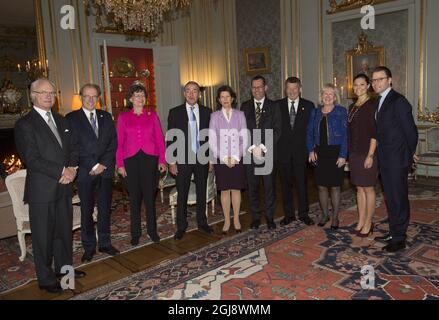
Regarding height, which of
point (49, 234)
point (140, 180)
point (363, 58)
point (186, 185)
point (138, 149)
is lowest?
point (49, 234)

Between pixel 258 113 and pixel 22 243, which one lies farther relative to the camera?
pixel 258 113

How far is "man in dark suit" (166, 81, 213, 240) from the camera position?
4074 mm

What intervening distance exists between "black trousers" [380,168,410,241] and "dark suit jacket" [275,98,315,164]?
0.98 metres

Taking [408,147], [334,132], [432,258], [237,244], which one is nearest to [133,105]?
[237,244]

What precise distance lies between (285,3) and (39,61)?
503 centimetres

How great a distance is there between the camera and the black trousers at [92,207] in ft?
11.6

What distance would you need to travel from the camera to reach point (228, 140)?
4109mm

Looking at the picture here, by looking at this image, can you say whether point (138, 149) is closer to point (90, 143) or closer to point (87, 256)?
point (90, 143)

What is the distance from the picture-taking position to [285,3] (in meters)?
7.93

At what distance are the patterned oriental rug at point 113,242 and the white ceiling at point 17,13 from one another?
385 centimetres

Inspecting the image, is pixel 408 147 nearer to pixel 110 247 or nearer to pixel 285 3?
pixel 110 247

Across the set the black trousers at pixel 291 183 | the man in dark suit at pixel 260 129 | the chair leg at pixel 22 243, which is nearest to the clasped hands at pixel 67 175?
the chair leg at pixel 22 243

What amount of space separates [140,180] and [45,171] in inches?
44.5

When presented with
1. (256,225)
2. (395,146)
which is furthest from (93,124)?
(395,146)
